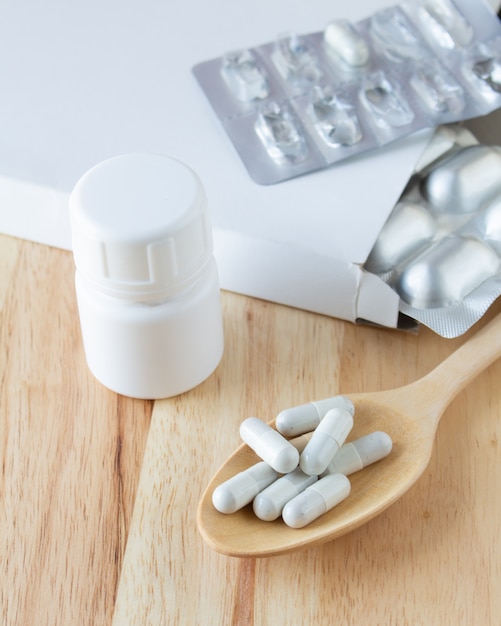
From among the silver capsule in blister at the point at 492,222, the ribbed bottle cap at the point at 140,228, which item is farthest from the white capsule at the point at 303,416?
the silver capsule in blister at the point at 492,222

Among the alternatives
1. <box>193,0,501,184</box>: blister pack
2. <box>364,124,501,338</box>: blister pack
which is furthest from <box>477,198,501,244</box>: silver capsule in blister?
<box>193,0,501,184</box>: blister pack

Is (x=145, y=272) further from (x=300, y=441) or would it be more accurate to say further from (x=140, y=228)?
(x=300, y=441)

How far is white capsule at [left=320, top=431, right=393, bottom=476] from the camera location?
23.0 inches

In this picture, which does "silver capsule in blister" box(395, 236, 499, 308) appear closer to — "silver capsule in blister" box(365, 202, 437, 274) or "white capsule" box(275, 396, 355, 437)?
"silver capsule in blister" box(365, 202, 437, 274)

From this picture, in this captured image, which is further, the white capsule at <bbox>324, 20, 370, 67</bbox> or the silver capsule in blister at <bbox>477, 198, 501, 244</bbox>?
the white capsule at <bbox>324, 20, 370, 67</bbox>

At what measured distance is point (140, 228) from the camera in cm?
55

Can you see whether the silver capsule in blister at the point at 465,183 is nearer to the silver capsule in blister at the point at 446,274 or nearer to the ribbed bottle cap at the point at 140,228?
the silver capsule in blister at the point at 446,274

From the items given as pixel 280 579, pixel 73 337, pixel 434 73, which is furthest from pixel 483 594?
pixel 434 73

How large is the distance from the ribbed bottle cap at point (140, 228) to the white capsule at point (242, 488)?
0.13 m

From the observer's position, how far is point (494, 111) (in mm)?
881

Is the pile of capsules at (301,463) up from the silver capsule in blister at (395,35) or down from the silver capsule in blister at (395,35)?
down

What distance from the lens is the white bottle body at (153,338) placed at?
59cm

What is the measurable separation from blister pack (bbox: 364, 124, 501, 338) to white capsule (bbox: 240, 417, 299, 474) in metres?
0.17

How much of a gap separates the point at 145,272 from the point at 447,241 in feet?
0.92
